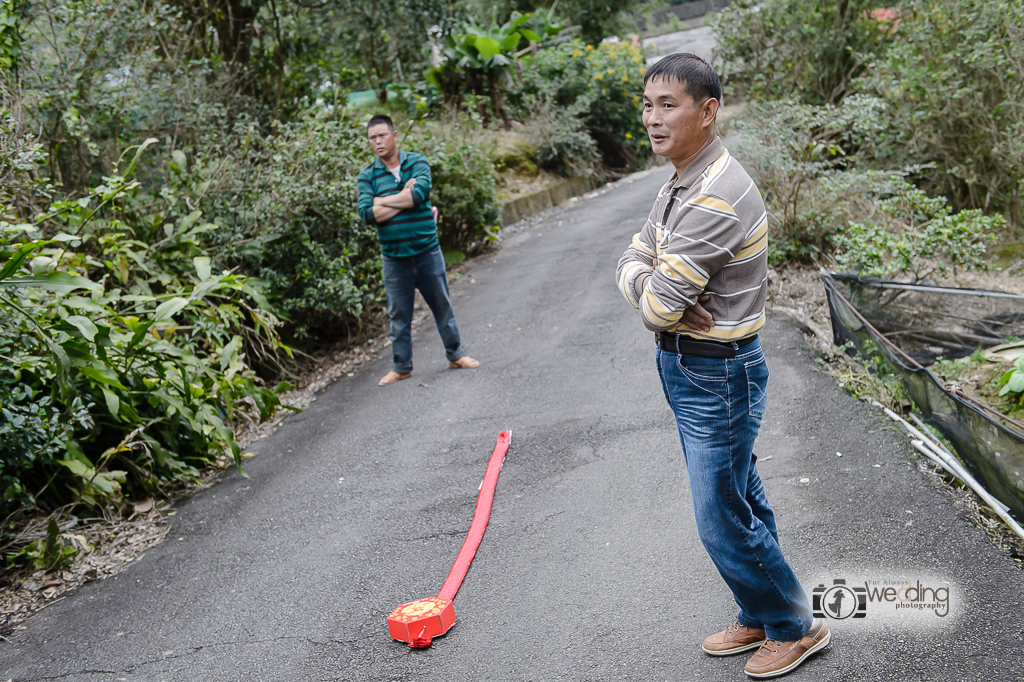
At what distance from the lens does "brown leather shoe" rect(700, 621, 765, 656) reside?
282 centimetres

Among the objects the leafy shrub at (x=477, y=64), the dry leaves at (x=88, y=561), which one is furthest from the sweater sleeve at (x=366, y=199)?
the leafy shrub at (x=477, y=64)

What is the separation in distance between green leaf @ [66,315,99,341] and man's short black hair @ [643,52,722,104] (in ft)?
12.5

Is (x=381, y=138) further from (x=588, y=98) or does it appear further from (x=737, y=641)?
(x=588, y=98)

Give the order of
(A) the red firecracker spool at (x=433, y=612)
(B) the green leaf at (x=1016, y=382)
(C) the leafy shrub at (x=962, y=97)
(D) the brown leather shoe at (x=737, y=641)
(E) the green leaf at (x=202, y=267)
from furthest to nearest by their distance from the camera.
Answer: (C) the leafy shrub at (x=962, y=97), (E) the green leaf at (x=202, y=267), (B) the green leaf at (x=1016, y=382), (A) the red firecracker spool at (x=433, y=612), (D) the brown leather shoe at (x=737, y=641)

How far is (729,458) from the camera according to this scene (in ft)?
7.96

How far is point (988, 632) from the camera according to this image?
2.80 meters

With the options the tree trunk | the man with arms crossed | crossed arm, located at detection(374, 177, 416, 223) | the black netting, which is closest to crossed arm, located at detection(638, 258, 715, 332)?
the man with arms crossed

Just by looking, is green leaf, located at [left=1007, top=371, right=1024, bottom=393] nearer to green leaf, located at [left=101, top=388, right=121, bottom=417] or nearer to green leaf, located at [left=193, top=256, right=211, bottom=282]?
green leaf, located at [left=101, top=388, right=121, bottom=417]

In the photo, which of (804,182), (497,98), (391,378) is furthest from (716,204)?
(497,98)

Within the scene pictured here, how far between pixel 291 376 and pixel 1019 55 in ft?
26.6

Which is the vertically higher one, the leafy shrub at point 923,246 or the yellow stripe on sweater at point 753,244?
the yellow stripe on sweater at point 753,244

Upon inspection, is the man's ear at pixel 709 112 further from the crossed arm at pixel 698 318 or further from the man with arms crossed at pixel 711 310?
the crossed arm at pixel 698 318

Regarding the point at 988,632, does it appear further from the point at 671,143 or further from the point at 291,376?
the point at 291,376

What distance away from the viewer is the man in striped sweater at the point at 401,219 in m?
6.10
